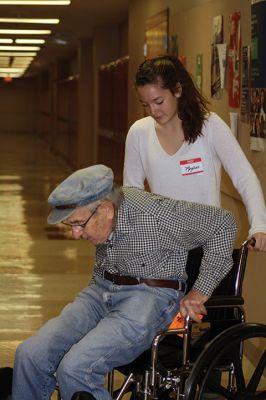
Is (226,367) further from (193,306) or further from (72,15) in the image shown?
(72,15)

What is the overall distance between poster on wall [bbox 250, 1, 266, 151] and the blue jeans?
1.90 metres

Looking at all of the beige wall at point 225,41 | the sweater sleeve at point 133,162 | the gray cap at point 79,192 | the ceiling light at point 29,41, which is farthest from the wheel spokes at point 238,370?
the ceiling light at point 29,41

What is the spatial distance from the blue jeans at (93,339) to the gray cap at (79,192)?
355 mm

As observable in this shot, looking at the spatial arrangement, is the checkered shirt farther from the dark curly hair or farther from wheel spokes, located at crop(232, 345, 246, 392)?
the dark curly hair

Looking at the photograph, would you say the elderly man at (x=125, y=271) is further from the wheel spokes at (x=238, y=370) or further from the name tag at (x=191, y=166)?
the name tag at (x=191, y=166)

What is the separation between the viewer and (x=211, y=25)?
247 inches

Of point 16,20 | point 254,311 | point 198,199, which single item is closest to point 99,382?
point 198,199

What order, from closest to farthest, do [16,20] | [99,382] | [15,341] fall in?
[99,382] < [15,341] < [16,20]

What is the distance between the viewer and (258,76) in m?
4.98

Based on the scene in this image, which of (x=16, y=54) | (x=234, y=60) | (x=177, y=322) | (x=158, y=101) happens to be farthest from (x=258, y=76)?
(x=16, y=54)

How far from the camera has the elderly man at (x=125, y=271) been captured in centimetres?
313

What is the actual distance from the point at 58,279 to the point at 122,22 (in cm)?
814

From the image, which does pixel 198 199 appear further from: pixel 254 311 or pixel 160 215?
pixel 254 311

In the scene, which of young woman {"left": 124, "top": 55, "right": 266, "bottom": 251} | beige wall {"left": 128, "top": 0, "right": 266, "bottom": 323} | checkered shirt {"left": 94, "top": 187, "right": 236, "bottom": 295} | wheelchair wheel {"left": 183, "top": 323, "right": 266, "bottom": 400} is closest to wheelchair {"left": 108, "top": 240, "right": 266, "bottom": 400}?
wheelchair wheel {"left": 183, "top": 323, "right": 266, "bottom": 400}
